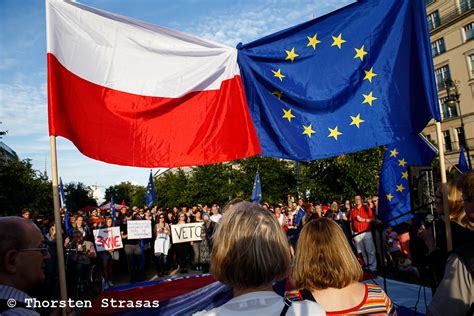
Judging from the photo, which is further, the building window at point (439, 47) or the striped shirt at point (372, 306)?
the building window at point (439, 47)

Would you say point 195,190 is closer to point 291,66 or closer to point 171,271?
point 171,271

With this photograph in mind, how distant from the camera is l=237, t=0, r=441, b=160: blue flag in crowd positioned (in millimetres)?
4227

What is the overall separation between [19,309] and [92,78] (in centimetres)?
281

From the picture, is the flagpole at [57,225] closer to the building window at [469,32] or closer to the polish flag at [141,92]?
the polish flag at [141,92]

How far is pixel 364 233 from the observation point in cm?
988

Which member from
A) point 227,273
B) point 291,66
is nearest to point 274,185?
point 291,66

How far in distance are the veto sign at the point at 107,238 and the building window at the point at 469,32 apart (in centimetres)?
4926

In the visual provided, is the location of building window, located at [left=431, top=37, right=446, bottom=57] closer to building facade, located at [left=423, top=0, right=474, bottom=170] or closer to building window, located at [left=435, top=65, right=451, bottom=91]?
building facade, located at [left=423, top=0, right=474, bottom=170]

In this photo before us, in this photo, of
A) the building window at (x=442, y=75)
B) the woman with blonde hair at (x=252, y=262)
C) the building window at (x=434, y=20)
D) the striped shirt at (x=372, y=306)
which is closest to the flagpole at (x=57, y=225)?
the woman with blonde hair at (x=252, y=262)

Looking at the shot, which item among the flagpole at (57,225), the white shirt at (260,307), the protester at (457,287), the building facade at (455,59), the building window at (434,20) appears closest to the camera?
the white shirt at (260,307)

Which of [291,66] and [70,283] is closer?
[291,66]

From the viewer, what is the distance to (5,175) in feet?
59.8

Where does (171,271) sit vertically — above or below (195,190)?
below

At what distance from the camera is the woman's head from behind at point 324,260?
213 cm
